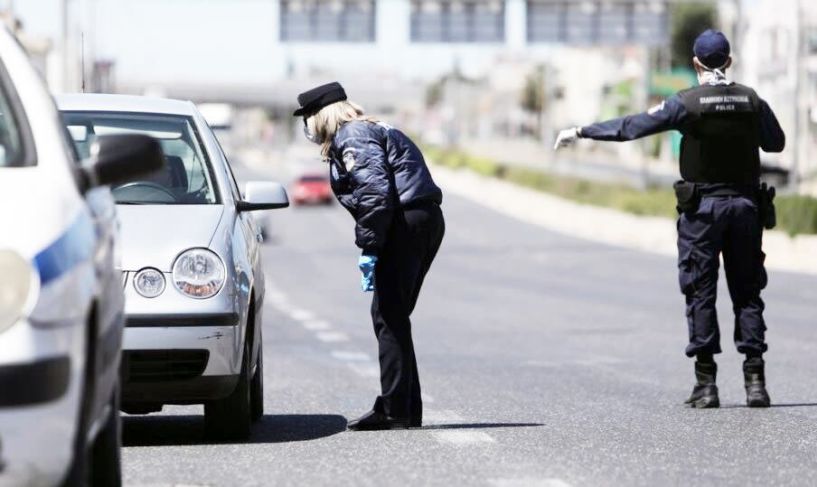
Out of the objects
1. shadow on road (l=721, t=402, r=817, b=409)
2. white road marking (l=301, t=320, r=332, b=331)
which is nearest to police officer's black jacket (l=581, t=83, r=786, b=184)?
shadow on road (l=721, t=402, r=817, b=409)

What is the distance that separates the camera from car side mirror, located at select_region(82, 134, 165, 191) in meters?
6.29

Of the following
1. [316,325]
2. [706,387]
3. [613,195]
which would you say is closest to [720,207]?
[706,387]

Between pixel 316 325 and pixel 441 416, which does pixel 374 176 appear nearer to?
pixel 441 416

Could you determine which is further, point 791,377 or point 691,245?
point 791,377

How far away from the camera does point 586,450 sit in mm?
9164

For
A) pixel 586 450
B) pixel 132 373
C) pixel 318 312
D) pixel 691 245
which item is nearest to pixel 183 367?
pixel 132 373

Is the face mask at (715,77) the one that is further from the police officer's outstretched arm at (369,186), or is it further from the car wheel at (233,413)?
the car wheel at (233,413)

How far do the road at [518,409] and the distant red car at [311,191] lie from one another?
67.9 metres

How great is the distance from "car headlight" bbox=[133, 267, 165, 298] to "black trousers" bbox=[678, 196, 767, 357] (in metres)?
3.23

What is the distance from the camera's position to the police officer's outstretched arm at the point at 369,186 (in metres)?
10.0

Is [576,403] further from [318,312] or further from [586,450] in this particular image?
[318,312]

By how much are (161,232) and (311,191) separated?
88830 mm

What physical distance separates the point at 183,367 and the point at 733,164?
3.50m

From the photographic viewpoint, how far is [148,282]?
30.0 feet
